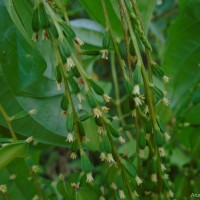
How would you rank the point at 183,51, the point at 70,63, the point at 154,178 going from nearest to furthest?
the point at 70,63 < the point at 154,178 < the point at 183,51

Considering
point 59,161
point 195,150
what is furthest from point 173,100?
point 59,161

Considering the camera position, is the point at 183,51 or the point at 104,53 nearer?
the point at 104,53

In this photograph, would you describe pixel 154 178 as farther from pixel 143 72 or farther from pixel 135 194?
pixel 143 72

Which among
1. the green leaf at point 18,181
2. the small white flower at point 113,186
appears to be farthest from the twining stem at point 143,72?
the green leaf at point 18,181

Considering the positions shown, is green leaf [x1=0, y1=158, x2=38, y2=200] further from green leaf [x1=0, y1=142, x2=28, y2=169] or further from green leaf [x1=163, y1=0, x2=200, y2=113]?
green leaf [x1=163, y1=0, x2=200, y2=113]

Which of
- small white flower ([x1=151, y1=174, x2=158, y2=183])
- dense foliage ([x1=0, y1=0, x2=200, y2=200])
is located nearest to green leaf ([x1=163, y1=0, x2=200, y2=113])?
dense foliage ([x1=0, y1=0, x2=200, y2=200])

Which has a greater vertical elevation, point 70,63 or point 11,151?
point 70,63

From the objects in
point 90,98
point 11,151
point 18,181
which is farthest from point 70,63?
point 18,181

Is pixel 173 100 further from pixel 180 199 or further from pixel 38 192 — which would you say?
pixel 38 192
